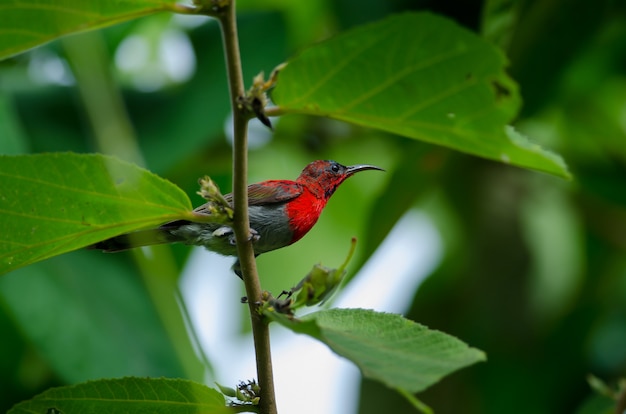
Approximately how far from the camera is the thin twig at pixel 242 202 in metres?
1.58

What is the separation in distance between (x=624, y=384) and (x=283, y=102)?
1.46 meters

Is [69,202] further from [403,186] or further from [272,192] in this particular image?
[403,186]

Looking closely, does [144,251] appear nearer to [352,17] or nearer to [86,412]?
[86,412]

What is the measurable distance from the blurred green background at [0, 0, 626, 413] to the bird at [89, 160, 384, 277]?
0.57ft

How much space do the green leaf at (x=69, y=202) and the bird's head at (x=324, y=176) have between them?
1.82 m

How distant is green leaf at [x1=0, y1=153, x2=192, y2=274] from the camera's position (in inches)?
64.9

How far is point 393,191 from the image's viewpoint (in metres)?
3.64

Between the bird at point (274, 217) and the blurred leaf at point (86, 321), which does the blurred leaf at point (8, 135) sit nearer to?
the blurred leaf at point (86, 321)

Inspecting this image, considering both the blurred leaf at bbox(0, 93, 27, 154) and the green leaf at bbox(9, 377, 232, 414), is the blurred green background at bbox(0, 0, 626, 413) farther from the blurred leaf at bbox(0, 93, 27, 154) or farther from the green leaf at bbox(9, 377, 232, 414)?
the green leaf at bbox(9, 377, 232, 414)

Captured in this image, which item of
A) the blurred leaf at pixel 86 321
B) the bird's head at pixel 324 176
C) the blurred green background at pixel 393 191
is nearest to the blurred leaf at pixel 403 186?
the blurred green background at pixel 393 191

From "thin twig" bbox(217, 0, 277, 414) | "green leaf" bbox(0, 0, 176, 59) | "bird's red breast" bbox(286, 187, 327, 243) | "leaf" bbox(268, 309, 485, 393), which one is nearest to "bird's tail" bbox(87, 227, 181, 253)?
"bird's red breast" bbox(286, 187, 327, 243)

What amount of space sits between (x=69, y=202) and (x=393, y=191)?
2139mm

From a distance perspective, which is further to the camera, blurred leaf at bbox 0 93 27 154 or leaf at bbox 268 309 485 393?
blurred leaf at bbox 0 93 27 154

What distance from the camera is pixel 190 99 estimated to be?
410 centimetres
